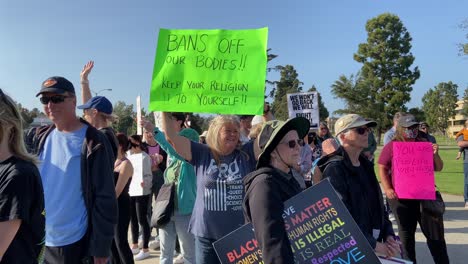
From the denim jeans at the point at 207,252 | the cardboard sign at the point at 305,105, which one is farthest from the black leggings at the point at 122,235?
the cardboard sign at the point at 305,105

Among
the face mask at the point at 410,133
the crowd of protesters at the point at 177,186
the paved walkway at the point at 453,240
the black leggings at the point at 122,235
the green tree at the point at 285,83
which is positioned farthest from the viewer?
the green tree at the point at 285,83

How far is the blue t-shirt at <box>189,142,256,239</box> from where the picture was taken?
334 cm

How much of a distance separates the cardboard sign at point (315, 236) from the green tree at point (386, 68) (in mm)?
52900

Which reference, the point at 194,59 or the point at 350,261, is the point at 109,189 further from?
the point at 350,261

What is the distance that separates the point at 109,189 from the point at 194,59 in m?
1.42

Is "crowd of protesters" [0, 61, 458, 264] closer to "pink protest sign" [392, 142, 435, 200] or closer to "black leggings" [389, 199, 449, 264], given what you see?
"pink protest sign" [392, 142, 435, 200]

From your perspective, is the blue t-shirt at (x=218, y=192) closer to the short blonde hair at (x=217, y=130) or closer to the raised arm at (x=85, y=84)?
the short blonde hair at (x=217, y=130)

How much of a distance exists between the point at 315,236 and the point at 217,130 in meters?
1.47

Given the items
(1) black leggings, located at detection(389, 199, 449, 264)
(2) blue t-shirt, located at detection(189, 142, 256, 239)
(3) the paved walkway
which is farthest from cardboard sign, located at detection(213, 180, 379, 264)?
(3) the paved walkway

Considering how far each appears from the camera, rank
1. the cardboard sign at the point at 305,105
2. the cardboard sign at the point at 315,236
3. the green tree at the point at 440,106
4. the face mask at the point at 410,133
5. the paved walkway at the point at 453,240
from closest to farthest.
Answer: the cardboard sign at the point at 315,236 < the face mask at the point at 410,133 < the paved walkway at the point at 453,240 < the cardboard sign at the point at 305,105 < the green tree at the point at 440,106

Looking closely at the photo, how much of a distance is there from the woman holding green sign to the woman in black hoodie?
950 mm

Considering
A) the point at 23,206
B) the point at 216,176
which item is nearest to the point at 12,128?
the point at 23,206

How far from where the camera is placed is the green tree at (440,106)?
81.1 meters

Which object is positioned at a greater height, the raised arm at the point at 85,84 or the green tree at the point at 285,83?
the green tree at the point at 285,83
